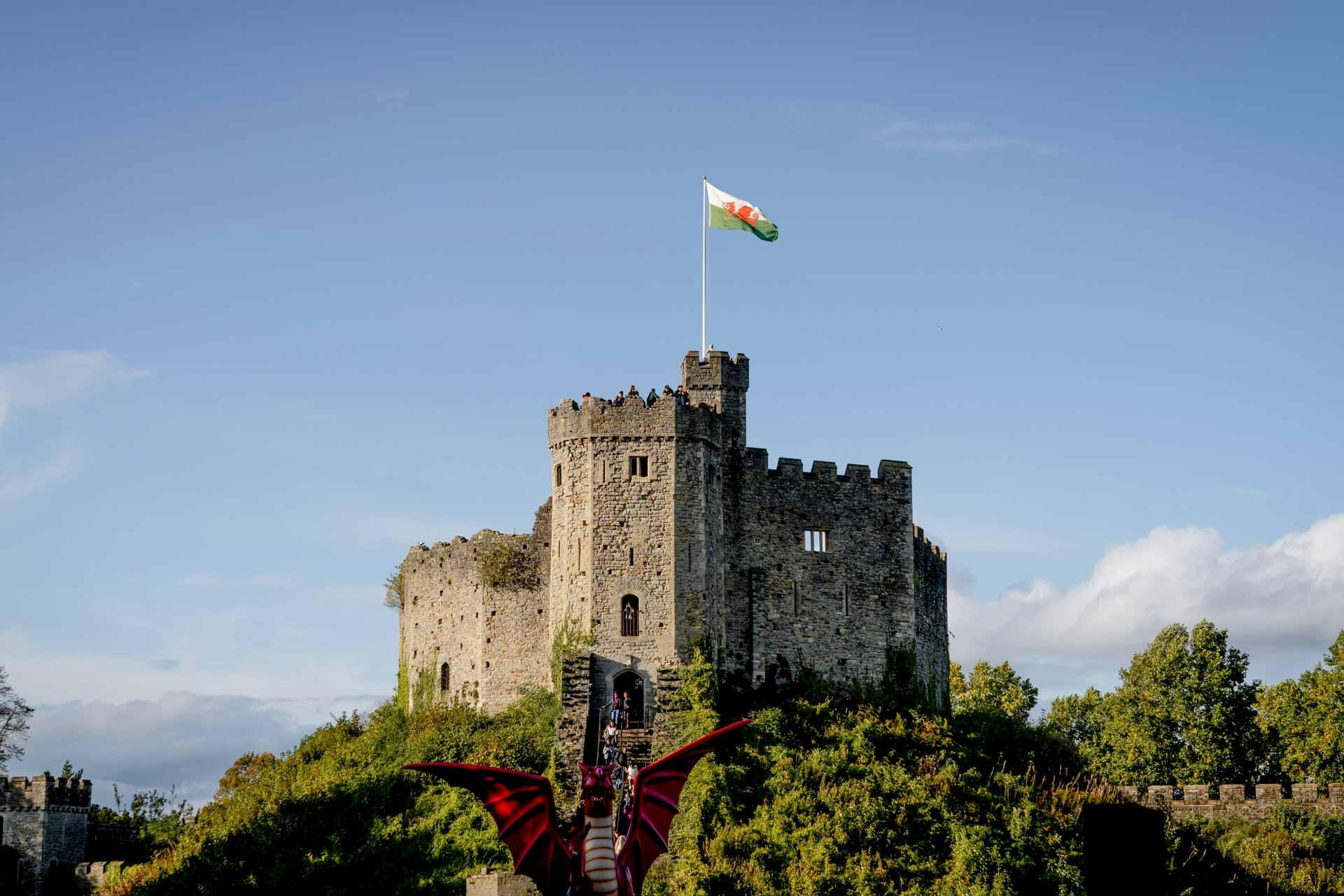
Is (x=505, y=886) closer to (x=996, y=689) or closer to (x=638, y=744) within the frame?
(x=638, y=744)

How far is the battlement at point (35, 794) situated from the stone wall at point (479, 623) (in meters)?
14.1

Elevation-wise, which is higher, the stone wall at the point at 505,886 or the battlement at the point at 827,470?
the battlement at the point at 827,470

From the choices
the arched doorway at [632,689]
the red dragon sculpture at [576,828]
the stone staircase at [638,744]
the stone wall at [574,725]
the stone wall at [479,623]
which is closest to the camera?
the red dragon sculpture at [576,828]

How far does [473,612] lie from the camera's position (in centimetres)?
5522

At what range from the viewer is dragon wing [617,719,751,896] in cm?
1972

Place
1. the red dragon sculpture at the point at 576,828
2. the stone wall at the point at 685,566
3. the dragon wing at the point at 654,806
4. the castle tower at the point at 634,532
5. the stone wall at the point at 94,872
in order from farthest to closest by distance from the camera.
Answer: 1. the stone wall at the point at 94,872
2. the stone wall at the point at 685,566
3. the castle tower at the point at 634,532
4. the dragon wing at the point at 654,806
5. the red dragon sculpture at the point at 576,828

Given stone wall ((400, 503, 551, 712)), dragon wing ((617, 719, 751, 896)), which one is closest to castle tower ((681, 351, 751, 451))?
stone wall ((400, 503, 551, 712))

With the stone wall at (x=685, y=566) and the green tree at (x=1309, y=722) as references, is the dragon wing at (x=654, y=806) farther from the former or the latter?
the green tree at (x=1309, y=722)

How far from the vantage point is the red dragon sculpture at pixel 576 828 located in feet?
62.2

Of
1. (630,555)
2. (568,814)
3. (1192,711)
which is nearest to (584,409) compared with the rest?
(630,555)

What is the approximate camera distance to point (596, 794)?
1920 centimetres

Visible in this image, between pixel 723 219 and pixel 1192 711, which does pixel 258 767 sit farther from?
pixel 1192 711

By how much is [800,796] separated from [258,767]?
2224 centimetres

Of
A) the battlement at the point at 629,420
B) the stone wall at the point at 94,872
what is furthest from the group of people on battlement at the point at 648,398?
the stone wall at the point at 94,872
